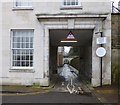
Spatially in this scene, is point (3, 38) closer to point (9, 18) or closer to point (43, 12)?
point (9, 18)

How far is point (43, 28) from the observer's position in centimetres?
2141

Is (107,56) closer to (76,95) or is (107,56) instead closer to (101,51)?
(101,51)

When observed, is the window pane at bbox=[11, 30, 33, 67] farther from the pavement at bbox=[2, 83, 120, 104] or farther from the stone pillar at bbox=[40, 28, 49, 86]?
the pavement at bbox=[2, 83, 120, 104]

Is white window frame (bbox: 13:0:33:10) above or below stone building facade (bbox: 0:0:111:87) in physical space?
above

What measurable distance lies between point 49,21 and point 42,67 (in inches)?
115

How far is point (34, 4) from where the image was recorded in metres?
21.6

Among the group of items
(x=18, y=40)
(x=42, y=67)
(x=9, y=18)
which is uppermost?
(x=9, y=18)

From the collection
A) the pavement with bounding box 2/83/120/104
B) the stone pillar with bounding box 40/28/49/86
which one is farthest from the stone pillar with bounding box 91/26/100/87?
the stone pillar with bounding box 40/28/49/86

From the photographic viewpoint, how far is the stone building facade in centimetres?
2123

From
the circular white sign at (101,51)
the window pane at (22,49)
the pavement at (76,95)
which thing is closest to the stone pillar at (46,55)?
the pavement at (76,95)

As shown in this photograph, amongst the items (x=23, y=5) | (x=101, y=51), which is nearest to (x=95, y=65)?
(x=101, y=51)

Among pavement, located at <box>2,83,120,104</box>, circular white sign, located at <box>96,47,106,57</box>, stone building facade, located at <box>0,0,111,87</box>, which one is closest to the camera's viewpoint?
pavement, located at <box>2,83,120,104</box>

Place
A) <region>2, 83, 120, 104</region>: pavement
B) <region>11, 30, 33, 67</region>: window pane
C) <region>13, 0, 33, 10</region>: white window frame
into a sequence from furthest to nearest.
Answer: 1. <region>11, 30, 33, 67</region>: window pane
2. <region>13, 0, 33, 10</region>: white window frame
3. <region>2, 83, 120, 104</region>: pavement

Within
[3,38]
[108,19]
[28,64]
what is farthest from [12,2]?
[108,19]
